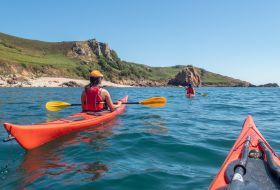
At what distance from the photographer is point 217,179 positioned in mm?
3520

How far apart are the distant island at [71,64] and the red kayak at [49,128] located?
195ft

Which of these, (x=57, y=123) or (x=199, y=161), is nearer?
(x=199, y=161)

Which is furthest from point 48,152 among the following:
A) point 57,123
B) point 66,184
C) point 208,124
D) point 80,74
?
point 80,74

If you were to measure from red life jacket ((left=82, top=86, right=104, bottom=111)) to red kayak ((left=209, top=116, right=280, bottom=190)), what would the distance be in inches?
219

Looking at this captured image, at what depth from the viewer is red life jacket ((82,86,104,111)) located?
9.48 m

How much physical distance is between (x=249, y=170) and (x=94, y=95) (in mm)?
6588

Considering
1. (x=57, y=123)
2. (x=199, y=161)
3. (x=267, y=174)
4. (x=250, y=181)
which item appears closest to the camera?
(x=250, y=181)

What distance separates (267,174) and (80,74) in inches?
3492

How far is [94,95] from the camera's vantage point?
9633mm

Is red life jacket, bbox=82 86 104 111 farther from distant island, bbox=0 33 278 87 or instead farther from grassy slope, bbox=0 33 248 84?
grassy slope, bbox=0 33 248 84

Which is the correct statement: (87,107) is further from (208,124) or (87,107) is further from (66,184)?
(66,184)

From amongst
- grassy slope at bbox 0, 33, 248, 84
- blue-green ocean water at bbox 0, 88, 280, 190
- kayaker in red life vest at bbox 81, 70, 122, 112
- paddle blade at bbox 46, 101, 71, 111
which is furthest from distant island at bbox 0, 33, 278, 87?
blue-green ocean water at bbox 0, 88, 280, 190

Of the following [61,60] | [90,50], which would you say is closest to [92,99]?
[61,60]

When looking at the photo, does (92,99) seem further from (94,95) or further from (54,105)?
(54,105)
